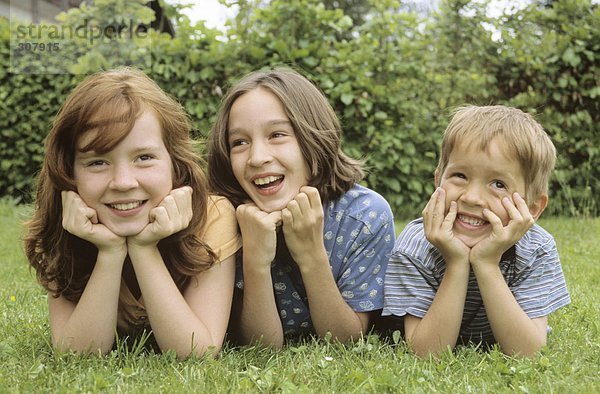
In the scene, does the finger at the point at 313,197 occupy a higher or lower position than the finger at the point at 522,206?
lower

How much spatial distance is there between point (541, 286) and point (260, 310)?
3.54 ft

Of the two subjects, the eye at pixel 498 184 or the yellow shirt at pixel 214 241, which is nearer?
the eye at pixel 498 184

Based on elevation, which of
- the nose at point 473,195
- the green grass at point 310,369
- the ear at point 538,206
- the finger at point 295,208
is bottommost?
the green grass at point 310,369

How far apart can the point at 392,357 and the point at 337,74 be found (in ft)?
15.8

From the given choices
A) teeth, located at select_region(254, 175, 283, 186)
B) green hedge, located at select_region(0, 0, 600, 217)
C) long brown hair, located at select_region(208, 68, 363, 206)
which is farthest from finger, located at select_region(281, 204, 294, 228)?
green hedge, located at select_region(0, 0, 600, 217)

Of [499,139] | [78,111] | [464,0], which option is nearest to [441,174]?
[499,139]

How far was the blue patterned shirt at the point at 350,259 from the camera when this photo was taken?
2904mm

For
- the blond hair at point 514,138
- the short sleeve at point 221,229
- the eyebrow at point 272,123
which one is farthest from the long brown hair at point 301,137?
the blond hair at point 514,138

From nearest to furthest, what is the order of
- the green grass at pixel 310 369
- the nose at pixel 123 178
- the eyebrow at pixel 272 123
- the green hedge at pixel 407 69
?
1. the green grass at pixel 310 369
2. the nose at pixel 123 178
3. the eyebrow at pixel 272 123
4. the green hedge at pixel 407 69

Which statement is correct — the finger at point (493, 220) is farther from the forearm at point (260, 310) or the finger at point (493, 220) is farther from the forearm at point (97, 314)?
the forearm at point (97, 314)

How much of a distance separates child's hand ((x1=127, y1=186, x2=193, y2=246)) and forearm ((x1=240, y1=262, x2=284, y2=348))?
326mm

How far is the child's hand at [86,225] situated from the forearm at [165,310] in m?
0.08

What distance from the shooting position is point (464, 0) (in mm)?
7859

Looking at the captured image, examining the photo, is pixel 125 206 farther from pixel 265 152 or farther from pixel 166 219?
pixel 265 152
